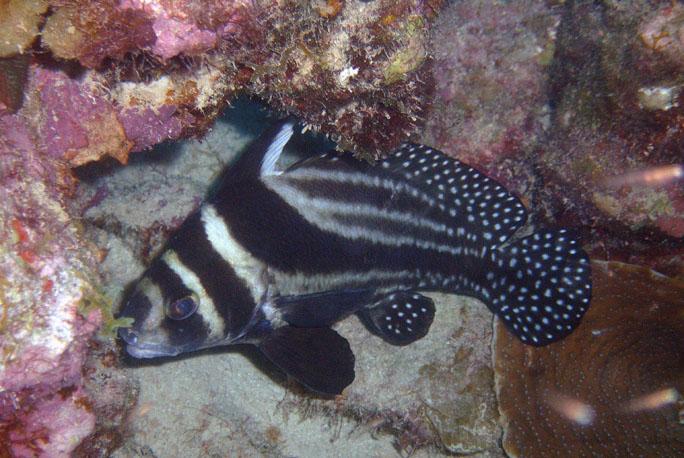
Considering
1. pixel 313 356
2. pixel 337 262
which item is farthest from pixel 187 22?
pixel 313 356

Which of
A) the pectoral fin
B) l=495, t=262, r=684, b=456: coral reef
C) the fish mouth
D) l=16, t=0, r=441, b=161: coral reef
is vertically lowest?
l=495, t=262, r=684, b=456: coral reef

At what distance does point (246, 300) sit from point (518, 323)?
8.94 feet

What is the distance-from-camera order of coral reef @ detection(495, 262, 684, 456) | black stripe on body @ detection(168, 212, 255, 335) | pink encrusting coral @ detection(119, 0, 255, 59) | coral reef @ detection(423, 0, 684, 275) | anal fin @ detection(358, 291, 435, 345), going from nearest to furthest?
pink encrusting coral @ detection(119, 0, 255, 59) < black stripe on body @ detection(168, 212, 255, 335) < coral reef @ detection(423, 0, 684, 275) < coral reef @ detection(495, 262, 684, 456) < anal fin @ detection(358, 291, 435, 345)

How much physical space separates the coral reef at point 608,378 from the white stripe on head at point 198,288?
2.83 m

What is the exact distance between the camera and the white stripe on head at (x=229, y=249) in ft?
11.2

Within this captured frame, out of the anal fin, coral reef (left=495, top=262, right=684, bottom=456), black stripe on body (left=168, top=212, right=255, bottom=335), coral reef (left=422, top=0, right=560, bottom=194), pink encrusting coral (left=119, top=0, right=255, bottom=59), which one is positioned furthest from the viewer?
coral reef (left=422, top=0, right=560, bottom=194)

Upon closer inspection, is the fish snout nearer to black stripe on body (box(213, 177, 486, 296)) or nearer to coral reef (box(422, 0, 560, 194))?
black stripe on body (box(213, 177, 486, 296))

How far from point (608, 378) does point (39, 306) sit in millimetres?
4740

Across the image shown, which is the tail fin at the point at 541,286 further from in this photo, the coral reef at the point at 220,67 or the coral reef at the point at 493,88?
the coral reef at the point at 220,67

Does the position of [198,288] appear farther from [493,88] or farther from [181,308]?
[493,88]

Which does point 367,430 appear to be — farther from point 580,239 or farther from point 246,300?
point 580,239

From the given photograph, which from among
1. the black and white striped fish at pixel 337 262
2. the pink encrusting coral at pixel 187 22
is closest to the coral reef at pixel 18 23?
the pink encrusting coral at pixel 187 22

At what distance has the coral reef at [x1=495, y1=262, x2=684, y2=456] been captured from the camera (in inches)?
161

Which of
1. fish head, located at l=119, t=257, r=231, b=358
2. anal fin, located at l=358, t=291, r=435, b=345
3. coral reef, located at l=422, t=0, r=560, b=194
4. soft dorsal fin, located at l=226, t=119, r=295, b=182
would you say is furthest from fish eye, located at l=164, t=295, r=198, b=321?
coral reef, located at l=422, t=0, r=560, b=194
